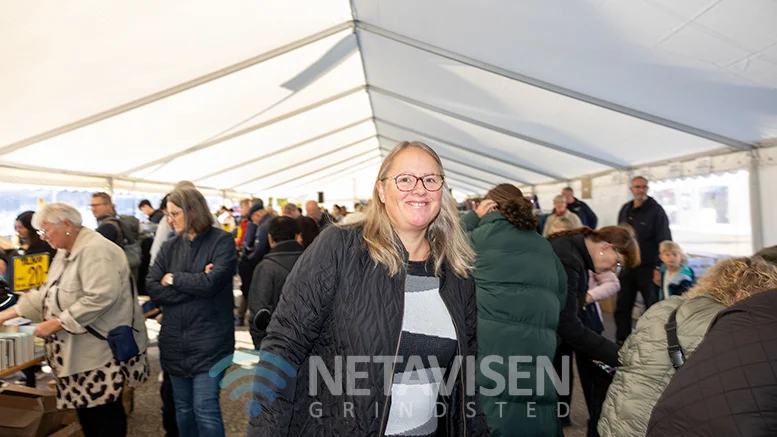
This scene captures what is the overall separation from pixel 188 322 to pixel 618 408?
6.44 ft

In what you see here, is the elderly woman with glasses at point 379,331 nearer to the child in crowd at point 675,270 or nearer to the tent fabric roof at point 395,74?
the tent fabric roof at point 395,74

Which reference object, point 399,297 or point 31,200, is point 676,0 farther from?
point 31,200

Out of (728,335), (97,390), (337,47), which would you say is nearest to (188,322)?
(97,390)

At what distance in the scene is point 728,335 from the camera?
855 mm

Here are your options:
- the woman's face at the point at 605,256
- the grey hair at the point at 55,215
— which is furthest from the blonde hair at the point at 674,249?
the grey hair at the point at 55,215

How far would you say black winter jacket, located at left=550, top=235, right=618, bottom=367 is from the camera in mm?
2176

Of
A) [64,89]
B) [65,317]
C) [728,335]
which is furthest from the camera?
[64,89]

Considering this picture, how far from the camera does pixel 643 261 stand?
4.96 m

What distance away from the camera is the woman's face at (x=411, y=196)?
126 centimetres

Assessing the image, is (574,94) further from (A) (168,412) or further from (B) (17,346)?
(B) (17,346)

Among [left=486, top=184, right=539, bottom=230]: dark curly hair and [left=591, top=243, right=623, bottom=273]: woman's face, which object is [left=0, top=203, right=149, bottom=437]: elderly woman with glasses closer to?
[left=486, top=184, right=539, bottom=230]: dark curly hair

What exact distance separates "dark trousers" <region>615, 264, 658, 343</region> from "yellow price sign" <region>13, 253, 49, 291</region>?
16.0 ft

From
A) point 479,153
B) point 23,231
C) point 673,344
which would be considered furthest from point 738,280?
point 479,153

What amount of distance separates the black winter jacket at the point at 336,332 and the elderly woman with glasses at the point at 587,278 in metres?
1.31
